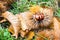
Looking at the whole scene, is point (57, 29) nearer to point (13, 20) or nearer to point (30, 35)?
point (30, 35)

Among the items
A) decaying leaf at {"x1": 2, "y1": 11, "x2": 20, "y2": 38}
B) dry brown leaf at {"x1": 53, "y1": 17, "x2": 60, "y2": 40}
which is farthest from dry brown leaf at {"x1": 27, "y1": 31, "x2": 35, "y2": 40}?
dry brown leaf at {"x1": 53, "y1": 17, "x2": 60, "y2": 40}

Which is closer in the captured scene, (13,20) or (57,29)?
(57,29)

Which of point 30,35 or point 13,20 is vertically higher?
point 13,20

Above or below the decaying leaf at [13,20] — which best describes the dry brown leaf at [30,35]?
Answer: below

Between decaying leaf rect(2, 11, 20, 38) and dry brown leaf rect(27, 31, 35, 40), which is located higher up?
decaying leaf rect(2, 11, 20, 38)

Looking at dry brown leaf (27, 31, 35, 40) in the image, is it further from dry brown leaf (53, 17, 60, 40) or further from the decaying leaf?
dry brown leaf (53, 17, 60, 40)

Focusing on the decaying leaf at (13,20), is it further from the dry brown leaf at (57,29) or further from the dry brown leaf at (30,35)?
the dry brown leaf at (57,29)

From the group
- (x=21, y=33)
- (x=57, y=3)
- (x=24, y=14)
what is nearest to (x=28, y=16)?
(x=24, y=14)

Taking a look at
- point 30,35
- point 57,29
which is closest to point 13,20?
point 30,35

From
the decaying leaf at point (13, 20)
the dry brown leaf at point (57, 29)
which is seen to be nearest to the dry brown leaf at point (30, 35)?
the decaying leaf at point (13, 20)

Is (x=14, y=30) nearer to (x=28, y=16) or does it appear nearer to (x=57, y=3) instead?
(x=28, y=16)

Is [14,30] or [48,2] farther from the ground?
[48,2]
